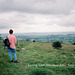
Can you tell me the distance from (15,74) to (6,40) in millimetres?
4060

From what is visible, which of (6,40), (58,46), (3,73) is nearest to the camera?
(3,73)

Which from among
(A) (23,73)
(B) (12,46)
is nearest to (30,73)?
(A) (23,73)

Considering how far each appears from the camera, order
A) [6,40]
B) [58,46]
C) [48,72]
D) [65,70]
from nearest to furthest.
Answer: [48,72] < [65,70] < [6,40] < [58,46]

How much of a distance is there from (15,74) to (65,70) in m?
3.95

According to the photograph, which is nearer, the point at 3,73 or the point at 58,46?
the point at 3,73

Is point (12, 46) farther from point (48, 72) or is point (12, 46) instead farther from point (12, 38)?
point (48, 72)

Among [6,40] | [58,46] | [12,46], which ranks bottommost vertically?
[58,46]

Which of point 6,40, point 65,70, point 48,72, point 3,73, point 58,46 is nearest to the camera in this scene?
point 3,73

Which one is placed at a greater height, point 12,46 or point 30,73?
point 12,46

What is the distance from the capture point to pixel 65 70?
814 cm

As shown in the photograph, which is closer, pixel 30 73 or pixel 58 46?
pixel 30 73

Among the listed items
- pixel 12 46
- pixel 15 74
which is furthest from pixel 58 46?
pixel 15 74

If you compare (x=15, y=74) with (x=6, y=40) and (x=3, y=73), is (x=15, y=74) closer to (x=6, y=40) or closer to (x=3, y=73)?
(x=3, y=73)

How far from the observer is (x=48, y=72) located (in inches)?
292
